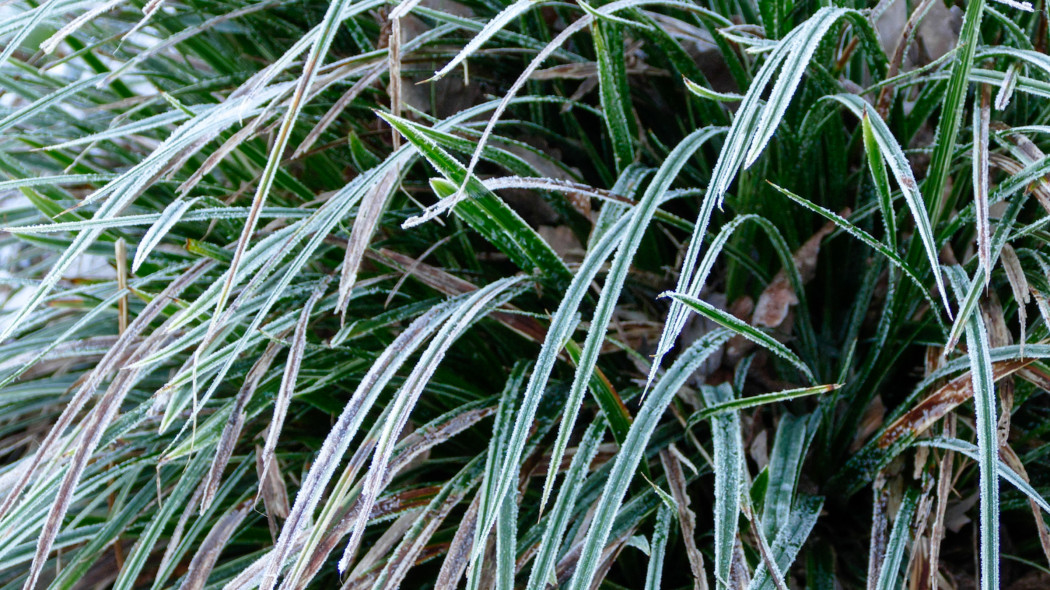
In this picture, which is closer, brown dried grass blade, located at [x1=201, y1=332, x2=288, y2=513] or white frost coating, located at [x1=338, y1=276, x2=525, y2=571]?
white frost coating, located at [x1=338, y1=276, x2=525, y2=571]

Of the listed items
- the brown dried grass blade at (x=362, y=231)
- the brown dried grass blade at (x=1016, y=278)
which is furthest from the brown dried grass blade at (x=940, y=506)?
the brown dried grass blade at (x=362, y=231)

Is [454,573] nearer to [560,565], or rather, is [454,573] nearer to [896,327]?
[560,565]

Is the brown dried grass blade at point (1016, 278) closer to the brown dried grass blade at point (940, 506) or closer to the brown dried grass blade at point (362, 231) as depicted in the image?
the brown dried grass blade at point (940, 506)

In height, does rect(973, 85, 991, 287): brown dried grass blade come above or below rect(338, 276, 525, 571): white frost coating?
above

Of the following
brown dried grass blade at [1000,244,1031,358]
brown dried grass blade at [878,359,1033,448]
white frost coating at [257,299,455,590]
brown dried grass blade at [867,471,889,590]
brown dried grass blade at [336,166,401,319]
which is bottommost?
brown dried grass blade at [867,471,889,590]

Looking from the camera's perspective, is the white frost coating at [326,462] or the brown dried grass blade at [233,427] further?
the brown dried grass blade at [233,427]

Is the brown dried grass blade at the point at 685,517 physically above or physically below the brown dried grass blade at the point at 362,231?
below

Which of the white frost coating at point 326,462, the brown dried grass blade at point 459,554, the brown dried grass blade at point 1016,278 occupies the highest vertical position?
the brown dried grass blade at point 1016,278

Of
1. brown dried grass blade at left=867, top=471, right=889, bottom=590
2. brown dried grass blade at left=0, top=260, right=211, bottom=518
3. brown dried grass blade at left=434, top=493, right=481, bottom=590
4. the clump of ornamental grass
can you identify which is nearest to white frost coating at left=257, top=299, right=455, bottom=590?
the clump of ornamental grass

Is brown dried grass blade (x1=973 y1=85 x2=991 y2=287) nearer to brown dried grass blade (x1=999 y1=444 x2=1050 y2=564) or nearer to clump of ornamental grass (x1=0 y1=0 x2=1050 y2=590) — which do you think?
clump of ornamental grass (x1=0 y1=0 x2=1050 y2=590)
